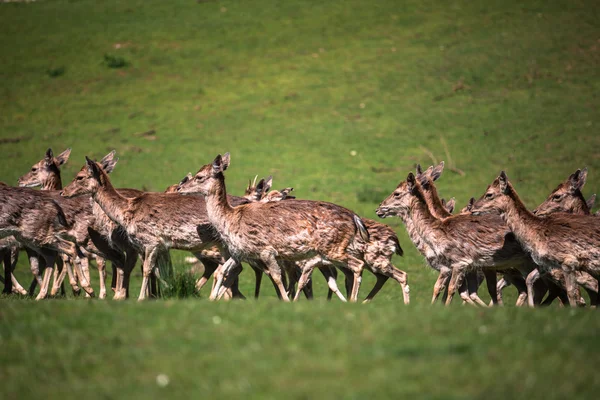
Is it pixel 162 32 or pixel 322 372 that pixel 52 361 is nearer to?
pixel 322 372

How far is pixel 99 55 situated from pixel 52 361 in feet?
100

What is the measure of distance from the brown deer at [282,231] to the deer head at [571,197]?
157 inches

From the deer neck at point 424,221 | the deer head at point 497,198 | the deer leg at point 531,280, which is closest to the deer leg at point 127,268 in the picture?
the deer neck at point 424,221

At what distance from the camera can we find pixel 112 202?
Answer: 15.1 m

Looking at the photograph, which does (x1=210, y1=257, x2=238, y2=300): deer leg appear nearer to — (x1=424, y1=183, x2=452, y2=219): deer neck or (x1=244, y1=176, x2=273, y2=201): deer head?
(x1=244, y1=176, x2=273, y2=201): deer head

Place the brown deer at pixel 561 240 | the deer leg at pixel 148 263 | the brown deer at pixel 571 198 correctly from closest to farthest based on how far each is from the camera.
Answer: the brown deer at pixel 561 240, the deer leg at pixel 148 263, the brown deer at pixel 571 198

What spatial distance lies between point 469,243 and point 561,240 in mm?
1679

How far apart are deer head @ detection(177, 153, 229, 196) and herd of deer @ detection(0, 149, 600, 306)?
0.06 feet

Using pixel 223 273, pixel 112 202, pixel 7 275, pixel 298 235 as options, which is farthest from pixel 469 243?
pixel 7 275

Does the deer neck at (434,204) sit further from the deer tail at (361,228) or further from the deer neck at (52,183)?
the deer neck at (52,183)

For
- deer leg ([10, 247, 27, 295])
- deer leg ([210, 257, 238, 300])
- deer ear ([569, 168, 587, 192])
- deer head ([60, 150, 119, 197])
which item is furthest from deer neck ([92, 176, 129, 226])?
deer ear ([569, 168, 587, 192])

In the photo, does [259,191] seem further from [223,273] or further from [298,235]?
[298,235]

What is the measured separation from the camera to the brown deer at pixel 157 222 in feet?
47.9

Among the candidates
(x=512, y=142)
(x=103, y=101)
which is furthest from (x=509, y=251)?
(x=103, y=101)
